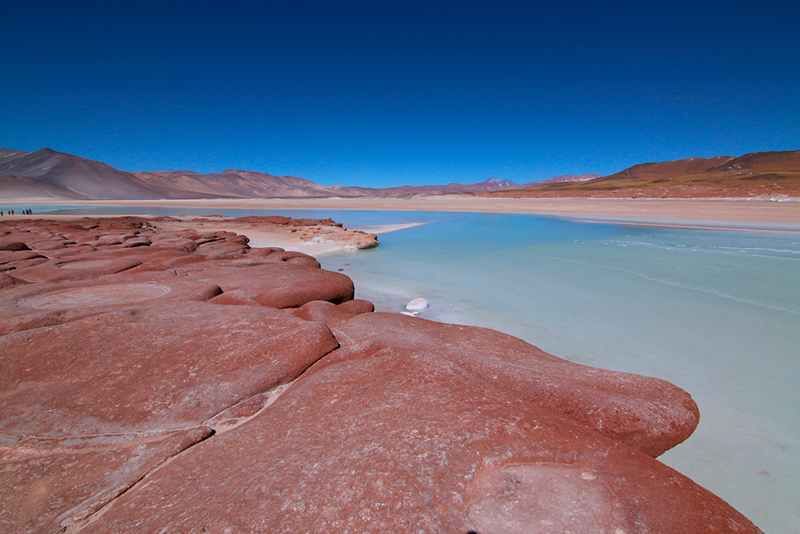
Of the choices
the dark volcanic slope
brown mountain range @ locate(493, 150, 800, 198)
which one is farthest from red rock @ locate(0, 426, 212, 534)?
the dark volcanic slope

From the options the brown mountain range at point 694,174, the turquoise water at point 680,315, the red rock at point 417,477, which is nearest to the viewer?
the red rock at point 417,477

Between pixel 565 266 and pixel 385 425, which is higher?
pixel 385 425

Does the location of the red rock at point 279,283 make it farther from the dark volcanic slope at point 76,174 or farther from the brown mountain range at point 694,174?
the dark volcanic slope at point 76,174

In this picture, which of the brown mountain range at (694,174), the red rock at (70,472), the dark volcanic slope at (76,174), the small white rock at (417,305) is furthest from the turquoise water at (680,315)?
the dark volcanic slope at (76,174)

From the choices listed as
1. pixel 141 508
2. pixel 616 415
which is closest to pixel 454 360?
pixel 616 415

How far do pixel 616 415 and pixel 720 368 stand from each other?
2790 mm

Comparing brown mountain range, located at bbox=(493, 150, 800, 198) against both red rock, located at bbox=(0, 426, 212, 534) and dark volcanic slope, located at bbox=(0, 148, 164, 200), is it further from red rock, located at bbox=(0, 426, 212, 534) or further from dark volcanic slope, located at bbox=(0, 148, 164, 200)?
dark volcanic slope, located at bbox=(0, 148, 164, 200)

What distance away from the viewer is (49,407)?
240 cm

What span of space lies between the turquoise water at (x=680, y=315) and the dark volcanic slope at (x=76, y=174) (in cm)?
13508

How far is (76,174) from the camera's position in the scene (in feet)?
391

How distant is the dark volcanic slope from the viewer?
113 metres

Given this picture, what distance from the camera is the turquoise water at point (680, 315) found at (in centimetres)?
277

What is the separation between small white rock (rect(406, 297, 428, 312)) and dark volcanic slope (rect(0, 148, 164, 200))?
447ft

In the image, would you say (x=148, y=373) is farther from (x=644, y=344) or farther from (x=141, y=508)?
(x=644, y=344)
